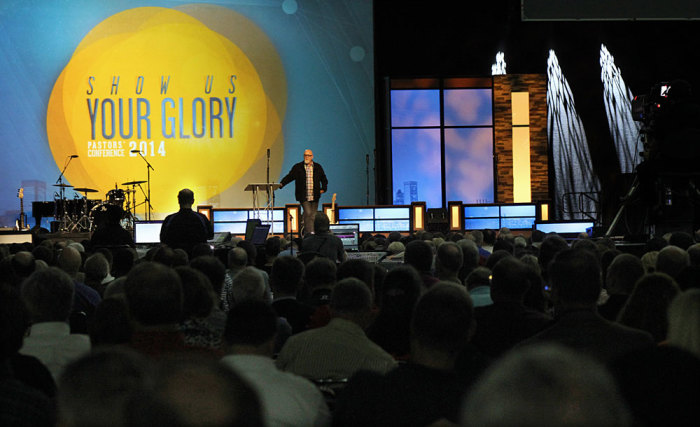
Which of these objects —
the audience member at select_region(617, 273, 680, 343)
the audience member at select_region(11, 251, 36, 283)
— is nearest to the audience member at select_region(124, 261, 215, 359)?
the audience member at select_region(617, 273, 680, 343)

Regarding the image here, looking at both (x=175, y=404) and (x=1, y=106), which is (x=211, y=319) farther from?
(x=1, y=106)

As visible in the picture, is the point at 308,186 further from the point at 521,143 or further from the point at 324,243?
the point at 521,143

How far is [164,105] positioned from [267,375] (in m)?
12.9

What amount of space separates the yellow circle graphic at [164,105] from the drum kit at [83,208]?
846mm

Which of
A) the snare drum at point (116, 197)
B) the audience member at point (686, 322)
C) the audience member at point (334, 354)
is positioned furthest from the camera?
the snare drum at point (116, 197)

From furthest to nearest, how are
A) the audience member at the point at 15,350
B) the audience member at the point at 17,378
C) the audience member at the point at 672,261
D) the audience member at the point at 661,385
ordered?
the audience member at the point at 672,261 → the audience member at the point at 15,350 → the audience member at the point at 17,378 → the audience member at the point at 661,385

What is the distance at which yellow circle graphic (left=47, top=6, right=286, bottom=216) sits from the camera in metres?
14.1

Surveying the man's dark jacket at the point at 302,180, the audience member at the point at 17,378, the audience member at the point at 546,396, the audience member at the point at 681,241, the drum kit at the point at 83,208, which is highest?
the man's dark jacket at the point at 302,180

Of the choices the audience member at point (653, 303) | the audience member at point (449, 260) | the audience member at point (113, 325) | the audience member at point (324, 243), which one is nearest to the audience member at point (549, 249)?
the audience member at point (449, 260)

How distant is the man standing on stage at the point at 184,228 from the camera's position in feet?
20.8

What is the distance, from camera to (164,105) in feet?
46.4

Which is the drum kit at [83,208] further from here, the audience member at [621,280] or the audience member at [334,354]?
the audience member at [334,354]

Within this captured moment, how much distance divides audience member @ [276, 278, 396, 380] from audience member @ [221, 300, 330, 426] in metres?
0.35

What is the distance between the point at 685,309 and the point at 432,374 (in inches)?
26.4
